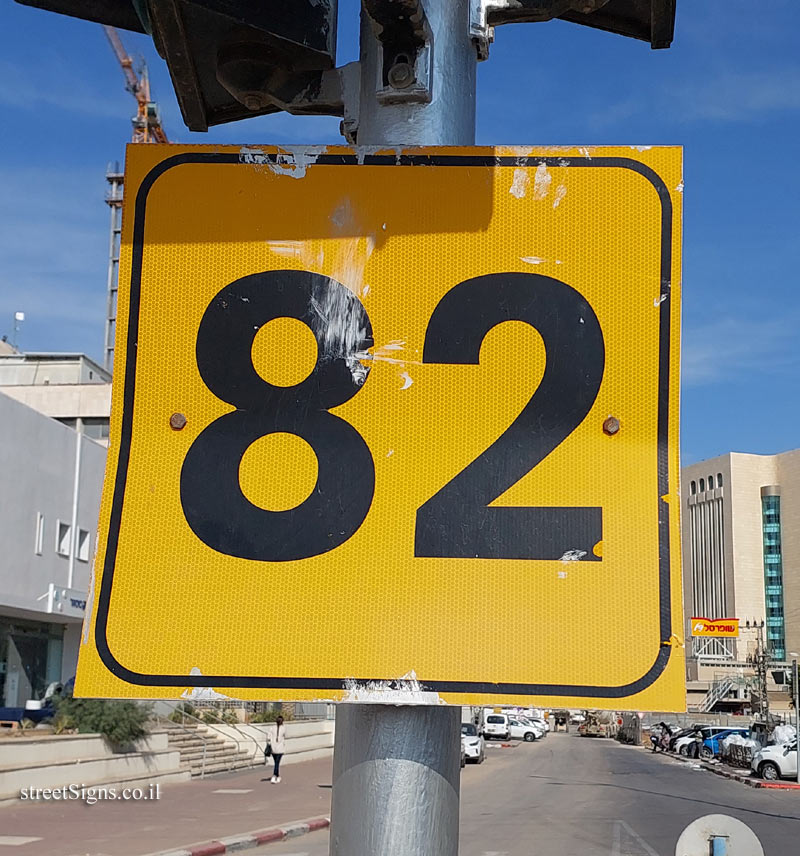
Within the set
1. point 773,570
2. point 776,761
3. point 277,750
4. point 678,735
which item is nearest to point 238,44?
point 277,750

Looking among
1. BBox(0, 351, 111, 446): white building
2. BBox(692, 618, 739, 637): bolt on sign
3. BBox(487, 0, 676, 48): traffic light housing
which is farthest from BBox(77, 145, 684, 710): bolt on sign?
BBox(692, 618, 739, 637): bolt on sign

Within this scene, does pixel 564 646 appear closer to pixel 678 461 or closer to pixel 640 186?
pixel 678 461

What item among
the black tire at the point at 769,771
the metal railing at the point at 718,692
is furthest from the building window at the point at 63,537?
the metal railing at the point at 718,692

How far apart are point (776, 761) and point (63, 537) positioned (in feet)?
71.6

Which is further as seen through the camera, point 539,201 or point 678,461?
point 539,201

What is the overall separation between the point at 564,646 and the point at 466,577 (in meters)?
0.18

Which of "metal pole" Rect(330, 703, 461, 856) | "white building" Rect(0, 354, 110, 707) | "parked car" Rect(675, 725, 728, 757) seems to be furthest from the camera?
"parked car" Rect(675, 725, 728, 757)

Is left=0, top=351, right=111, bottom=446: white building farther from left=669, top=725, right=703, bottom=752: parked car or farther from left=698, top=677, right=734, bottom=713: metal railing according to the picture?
left=698, top=677, right=734, bottom=713: metal railing

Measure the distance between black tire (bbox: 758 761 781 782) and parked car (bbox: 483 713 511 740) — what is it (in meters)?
29.4

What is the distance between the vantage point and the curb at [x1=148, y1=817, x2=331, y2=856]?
532 inches

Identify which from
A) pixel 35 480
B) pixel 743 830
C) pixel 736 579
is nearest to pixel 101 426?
pixel 35 480

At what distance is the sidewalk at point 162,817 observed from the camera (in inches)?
559

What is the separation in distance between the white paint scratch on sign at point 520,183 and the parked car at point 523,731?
6261 cm

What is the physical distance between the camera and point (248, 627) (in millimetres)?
1658
